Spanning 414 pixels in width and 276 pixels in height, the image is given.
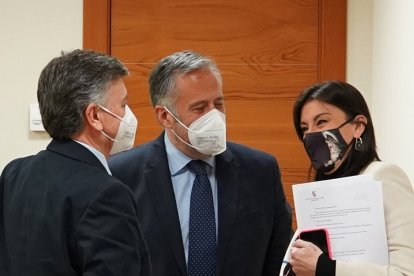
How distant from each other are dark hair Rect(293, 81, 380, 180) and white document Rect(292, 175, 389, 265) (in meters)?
0.10

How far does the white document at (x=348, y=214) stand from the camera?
1.44 metres

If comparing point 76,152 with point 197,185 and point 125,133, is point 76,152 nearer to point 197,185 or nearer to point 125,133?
point 125,133

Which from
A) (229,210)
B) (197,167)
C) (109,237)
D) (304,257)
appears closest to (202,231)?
(229,210)

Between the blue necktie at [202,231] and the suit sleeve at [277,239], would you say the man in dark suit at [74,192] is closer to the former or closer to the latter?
the blue necktie at [202,231]

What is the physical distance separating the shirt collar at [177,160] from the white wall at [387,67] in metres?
0.74

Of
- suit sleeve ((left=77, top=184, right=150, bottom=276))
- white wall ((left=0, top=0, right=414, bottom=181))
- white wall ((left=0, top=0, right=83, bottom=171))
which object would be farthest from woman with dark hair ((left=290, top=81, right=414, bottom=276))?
white wall ((left=0, top=0, right=83, bottom=171))

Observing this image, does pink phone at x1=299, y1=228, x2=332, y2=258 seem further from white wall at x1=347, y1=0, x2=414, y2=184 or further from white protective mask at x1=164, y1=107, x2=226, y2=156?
white wall at x1=347, y1=0, x2=414, y2=184

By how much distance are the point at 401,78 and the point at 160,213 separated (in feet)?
3.63

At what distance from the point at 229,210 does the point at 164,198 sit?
0.64ft

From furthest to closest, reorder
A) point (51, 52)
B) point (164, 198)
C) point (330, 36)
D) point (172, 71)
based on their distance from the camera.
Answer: point (51, 52) → point (330, 36) → point (172, 71) → point (164, 198)

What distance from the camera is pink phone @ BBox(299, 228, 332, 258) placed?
149 centimetres

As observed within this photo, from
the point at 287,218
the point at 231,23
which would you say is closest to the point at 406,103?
the point at 287,218

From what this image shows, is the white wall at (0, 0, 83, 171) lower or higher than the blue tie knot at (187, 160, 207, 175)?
higher

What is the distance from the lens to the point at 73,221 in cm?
117
